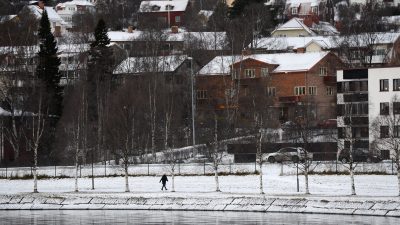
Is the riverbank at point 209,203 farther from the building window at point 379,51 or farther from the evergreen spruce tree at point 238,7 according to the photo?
the evergreen spruce tree at point 238,7

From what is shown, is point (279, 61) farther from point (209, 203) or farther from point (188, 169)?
point (209, 203)

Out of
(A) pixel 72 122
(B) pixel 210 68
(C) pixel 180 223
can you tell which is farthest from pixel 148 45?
(C) pixel 180 223

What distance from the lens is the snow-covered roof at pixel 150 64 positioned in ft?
363

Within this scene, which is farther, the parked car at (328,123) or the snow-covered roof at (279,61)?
the snow-covered roof at (279,61)

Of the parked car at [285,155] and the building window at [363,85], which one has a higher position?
the building window at [363,85]

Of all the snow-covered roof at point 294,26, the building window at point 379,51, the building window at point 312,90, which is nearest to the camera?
the building window at point 312,90

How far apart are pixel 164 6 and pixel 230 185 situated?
11773 cm

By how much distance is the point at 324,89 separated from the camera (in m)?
114

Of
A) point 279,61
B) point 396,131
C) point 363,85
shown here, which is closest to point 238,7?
point 279,61

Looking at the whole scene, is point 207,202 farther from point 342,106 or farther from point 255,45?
point 255,45

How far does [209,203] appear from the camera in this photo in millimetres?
67312

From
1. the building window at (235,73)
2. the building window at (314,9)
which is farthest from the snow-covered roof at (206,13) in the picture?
the building window at (235,73)

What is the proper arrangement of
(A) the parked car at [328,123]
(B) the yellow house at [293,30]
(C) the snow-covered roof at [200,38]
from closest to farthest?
(A) the parked car at [328,123]
(C) the snow-covered roof at [200,38]
(B) the yellow house at [293,30]

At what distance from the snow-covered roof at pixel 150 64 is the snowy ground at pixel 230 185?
2931cm
